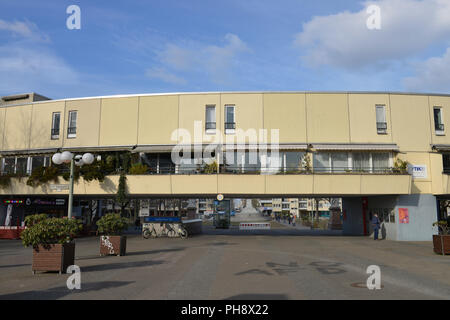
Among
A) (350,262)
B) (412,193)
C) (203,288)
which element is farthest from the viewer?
(412,193)

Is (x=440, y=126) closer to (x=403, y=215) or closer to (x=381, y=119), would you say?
(x=381, y=119)

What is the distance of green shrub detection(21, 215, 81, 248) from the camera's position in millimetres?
10930

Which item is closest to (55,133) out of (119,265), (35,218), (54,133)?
(54,133)

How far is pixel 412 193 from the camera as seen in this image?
83.9ft

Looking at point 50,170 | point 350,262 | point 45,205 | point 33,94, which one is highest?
point 33,94

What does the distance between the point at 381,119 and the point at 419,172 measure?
4538mm

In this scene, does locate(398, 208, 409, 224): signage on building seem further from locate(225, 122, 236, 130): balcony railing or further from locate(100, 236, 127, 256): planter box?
locate(100, 236, 127, 256): planter box

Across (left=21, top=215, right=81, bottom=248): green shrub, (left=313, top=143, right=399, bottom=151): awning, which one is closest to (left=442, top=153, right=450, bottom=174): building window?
(left=313, top=143, right=399, bottom=151): awning

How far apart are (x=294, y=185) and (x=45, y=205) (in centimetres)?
2195

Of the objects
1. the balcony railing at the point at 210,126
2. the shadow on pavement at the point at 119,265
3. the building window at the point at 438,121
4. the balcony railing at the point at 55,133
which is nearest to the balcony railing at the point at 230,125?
the balcony railing at the point at 210,126

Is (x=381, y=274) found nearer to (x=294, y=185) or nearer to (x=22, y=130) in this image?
(x=294, y=185)

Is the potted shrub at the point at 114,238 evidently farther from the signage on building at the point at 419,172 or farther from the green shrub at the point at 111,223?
the signage on building at the point at 419,172

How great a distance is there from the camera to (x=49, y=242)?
11250 millimetres
